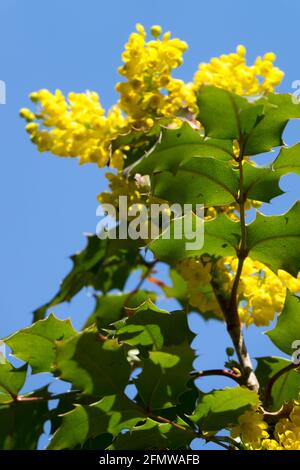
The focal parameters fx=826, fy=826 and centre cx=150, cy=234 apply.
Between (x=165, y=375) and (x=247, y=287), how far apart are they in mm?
578

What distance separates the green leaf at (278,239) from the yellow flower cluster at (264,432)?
0.25m

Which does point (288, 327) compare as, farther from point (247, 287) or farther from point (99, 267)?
point (99, 267)

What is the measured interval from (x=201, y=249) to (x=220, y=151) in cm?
18

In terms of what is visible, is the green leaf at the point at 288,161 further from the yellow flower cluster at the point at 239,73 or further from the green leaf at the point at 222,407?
the yellow flower cluster at the point at 239,73

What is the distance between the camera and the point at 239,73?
2.13m

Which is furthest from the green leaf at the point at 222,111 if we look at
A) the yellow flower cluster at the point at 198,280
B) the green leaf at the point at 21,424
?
the green leaf at the point at 21,424

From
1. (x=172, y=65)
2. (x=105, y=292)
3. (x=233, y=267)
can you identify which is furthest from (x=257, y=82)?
(x=105, y=292)

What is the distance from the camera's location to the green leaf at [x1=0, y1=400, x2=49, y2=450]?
1.52 metres

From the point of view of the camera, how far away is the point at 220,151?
1399mm

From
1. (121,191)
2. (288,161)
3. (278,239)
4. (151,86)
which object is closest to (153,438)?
(278,239)

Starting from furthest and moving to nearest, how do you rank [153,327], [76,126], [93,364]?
[76,126] → [153,327] → [93,364]

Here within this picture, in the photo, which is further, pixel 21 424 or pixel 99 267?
pixel 99 267

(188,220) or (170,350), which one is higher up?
(188,220)
